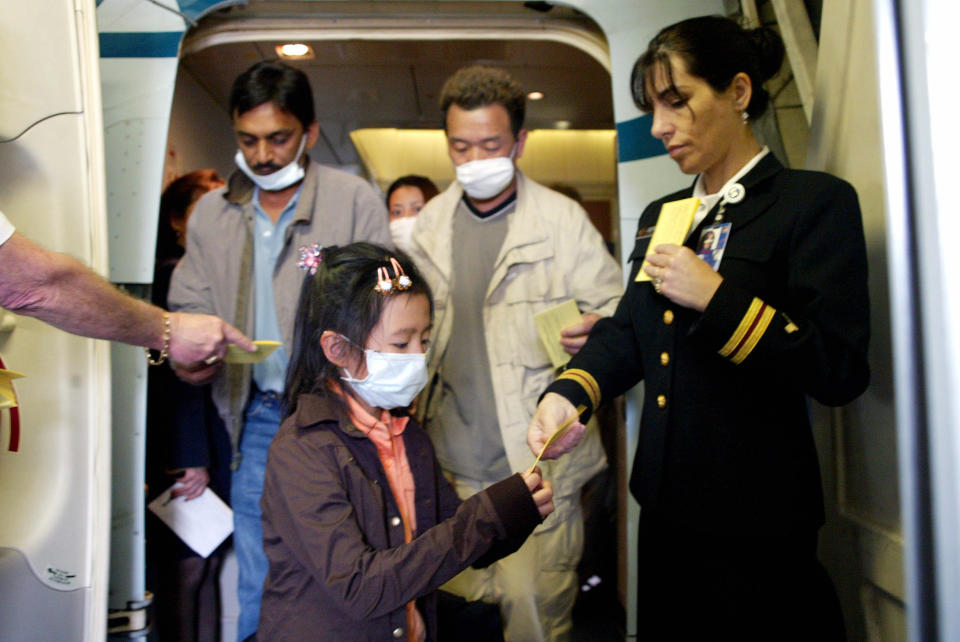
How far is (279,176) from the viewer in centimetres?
217

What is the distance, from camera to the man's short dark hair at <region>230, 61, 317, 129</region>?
215 cm

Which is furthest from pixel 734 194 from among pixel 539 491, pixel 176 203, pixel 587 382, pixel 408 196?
pixel 176 203

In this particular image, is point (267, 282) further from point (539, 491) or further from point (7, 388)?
point (539, 491)

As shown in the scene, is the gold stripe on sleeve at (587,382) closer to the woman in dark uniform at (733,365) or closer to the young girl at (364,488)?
the woman in dark uniform at (733,365)

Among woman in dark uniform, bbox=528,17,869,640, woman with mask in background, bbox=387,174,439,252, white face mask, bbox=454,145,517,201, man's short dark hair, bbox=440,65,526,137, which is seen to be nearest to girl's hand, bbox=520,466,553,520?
woman in dark uniform, bbox=528,17,869,640

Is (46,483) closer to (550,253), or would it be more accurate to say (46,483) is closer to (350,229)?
(350,229)

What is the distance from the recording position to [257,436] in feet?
7.06

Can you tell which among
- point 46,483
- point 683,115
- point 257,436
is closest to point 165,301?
point 257,436

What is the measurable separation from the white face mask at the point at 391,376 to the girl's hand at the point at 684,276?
55 cm

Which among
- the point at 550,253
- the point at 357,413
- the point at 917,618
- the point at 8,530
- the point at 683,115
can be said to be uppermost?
the point at 683,115

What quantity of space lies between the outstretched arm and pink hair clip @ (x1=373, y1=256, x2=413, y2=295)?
1.63 ft

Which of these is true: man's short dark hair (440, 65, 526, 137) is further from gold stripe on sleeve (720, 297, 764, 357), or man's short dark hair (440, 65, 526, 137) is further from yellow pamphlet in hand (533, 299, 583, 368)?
gold stripe on sleeve (720, 297, 764, 357)

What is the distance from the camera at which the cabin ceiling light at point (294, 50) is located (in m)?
2.75

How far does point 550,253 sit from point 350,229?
0.61 metres
